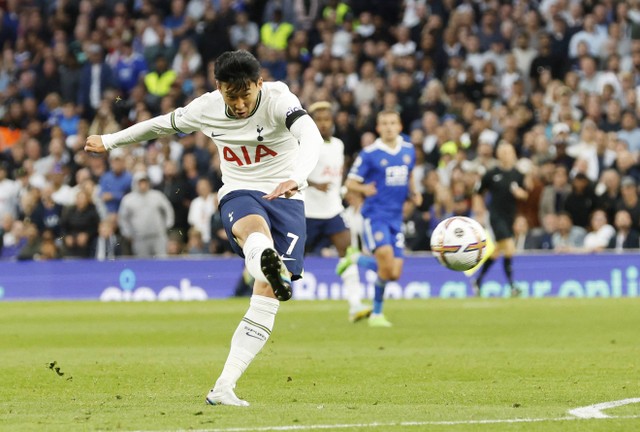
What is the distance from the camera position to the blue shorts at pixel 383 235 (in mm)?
16094

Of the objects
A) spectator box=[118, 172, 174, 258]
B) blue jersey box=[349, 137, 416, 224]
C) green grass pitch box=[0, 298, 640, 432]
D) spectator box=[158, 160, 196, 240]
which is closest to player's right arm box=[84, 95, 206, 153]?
green grass pitch box=[0, 298, 640, 432]

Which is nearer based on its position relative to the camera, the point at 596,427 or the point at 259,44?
the point at 596,427

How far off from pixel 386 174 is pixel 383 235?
77 centimetres

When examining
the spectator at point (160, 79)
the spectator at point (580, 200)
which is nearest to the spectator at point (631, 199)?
the spectator at point (580, 200)

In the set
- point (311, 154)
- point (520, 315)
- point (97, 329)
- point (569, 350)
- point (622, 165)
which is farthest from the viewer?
point (622, 165)

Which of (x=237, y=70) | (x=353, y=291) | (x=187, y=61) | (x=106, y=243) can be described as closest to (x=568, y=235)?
(x=353, y=291)

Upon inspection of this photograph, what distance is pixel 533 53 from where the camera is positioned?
2419 cm

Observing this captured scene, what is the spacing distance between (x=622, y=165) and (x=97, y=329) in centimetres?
974

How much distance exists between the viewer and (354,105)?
25.1 m

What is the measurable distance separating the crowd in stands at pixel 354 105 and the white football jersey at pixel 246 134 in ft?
42.8

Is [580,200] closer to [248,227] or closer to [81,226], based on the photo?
[81,226]

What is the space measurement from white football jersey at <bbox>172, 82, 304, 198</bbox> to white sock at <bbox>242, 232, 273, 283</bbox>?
0.75 meters

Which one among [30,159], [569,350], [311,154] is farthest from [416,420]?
[30,159]

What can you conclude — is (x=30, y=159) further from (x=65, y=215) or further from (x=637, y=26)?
(x=637, y=26)
